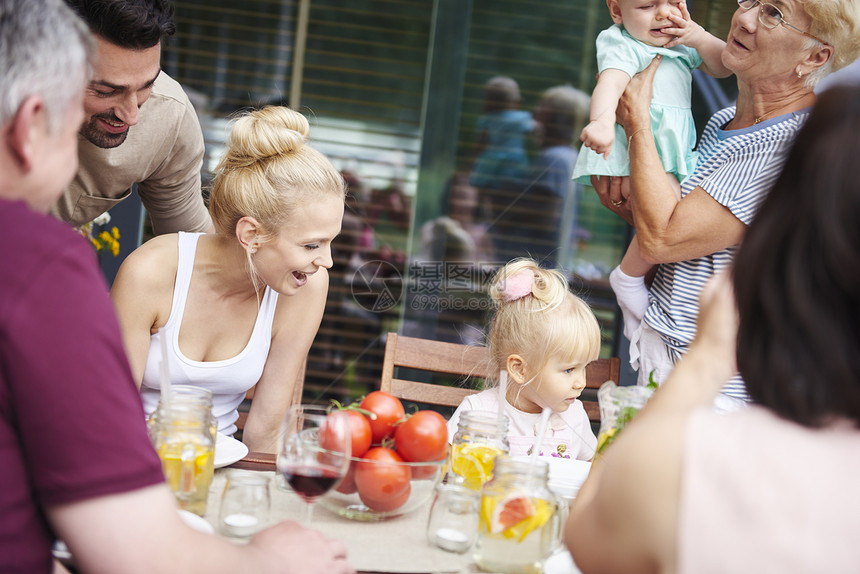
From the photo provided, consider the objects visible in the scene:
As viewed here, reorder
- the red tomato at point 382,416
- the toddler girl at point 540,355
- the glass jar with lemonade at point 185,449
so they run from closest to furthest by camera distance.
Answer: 1. the glass jar with lemonade at point 185,449
2. the red tomato at point 382,416
3. the toddler girl at point 540,355

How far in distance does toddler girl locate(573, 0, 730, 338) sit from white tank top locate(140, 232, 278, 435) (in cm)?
105

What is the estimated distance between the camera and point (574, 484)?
1582 mm

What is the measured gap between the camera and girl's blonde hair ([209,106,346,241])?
6.88 feet

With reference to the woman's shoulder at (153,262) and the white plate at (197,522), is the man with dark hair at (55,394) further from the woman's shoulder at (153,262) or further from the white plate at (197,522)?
the woman's shoulder at (153,262)

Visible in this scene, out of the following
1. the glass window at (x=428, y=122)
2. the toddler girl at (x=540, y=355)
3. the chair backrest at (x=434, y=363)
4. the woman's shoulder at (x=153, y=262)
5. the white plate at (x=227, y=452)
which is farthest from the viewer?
the glass window at (x=428, y=122)

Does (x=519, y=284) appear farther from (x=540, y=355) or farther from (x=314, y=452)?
(x=314, y=452)

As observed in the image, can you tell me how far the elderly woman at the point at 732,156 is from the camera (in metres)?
1.95

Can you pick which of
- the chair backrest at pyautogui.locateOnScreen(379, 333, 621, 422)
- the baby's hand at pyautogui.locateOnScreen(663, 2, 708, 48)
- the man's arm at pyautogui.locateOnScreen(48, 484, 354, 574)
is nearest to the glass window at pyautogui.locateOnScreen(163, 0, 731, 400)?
the chair backrest at pyautogui.locateOnScreen(379, 333, 621, 422)

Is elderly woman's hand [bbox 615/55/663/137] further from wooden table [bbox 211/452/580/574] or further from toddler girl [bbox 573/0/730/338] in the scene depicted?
wooden table [bbox 211/452/580/574]

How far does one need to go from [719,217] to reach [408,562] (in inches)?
48.8

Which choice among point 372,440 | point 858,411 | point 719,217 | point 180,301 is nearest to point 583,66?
point 719,217

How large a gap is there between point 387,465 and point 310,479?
→ 0.49 ft

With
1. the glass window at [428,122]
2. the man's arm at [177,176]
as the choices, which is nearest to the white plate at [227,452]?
the man's arm at [177,176]

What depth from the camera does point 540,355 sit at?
7.60ft
